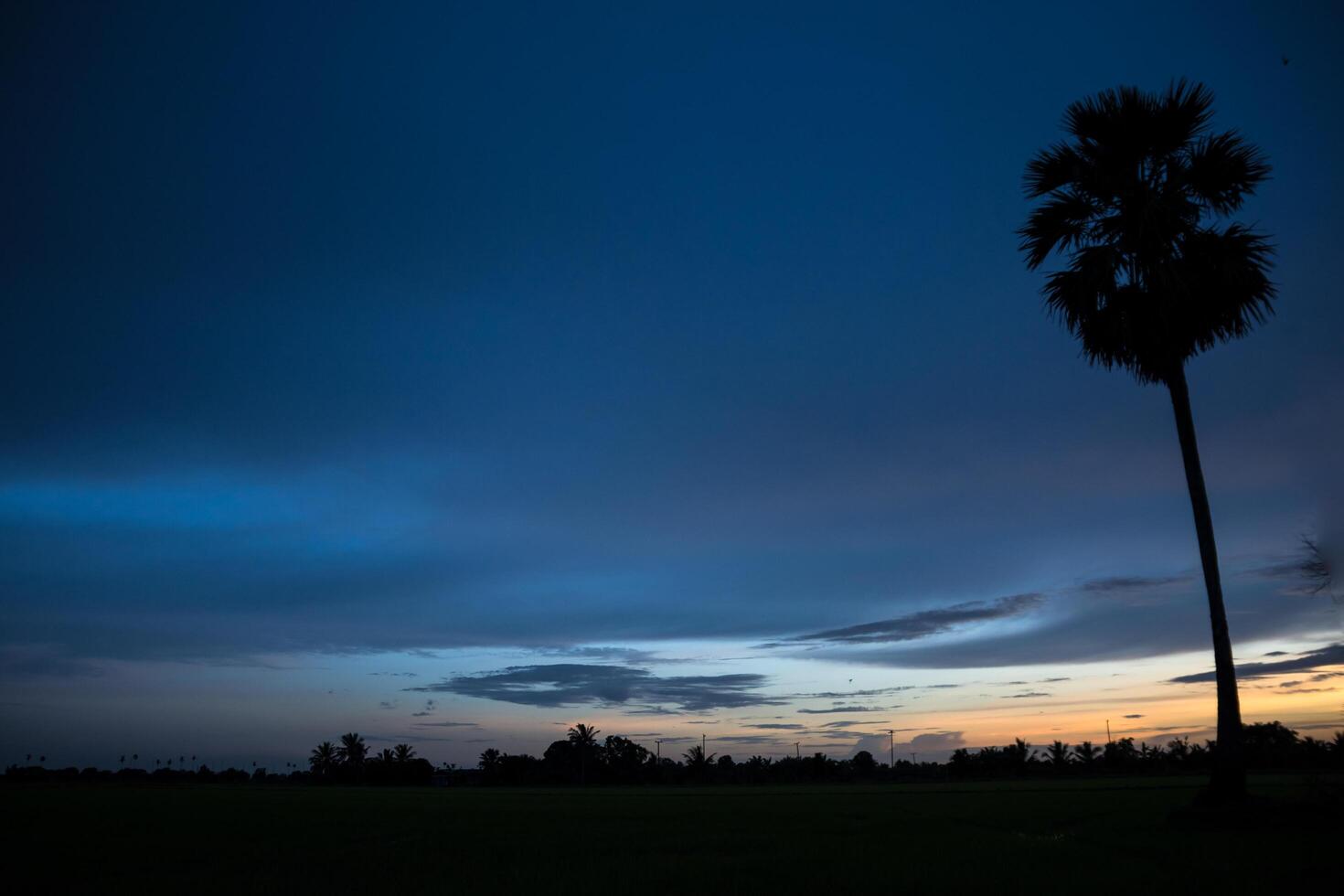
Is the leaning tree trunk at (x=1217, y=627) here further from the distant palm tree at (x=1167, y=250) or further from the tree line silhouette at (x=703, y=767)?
the tree line silhouette at (x=703, y=767)

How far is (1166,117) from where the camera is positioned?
1925 centimetres

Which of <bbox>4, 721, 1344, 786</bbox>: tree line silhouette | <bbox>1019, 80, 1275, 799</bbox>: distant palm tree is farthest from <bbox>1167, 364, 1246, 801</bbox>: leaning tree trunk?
<bbox>4, 721, 1344, 786</bbox>: tree line silhouette

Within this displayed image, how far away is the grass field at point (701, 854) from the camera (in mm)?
12602

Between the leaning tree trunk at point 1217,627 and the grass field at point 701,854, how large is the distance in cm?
113

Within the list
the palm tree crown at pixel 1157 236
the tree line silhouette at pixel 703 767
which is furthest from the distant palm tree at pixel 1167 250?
the tree line silhouette at pixel 703 767

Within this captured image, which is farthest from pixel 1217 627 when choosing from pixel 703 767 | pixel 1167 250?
pixel 703 767

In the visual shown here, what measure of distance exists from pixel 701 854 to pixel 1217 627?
12.1 metres

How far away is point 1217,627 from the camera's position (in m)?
18.1

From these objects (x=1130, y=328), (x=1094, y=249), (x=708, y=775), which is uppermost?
A: (x=1094, y=249)

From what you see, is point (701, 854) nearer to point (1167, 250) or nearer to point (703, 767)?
point (1167, 250)

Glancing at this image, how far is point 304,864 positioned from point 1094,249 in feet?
71.6

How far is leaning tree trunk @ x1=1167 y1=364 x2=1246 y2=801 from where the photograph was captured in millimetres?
17234

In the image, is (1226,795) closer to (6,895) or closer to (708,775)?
(6,895)

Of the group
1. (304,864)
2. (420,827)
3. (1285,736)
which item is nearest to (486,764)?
(1285,736)
